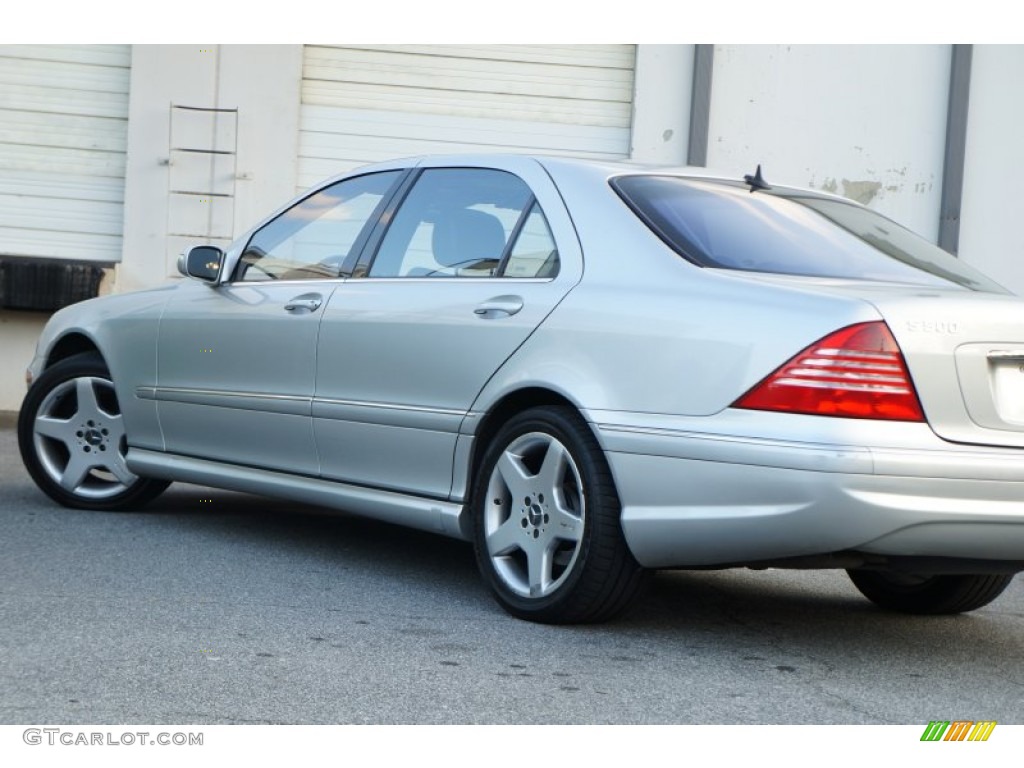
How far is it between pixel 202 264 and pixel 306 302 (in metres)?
0.82

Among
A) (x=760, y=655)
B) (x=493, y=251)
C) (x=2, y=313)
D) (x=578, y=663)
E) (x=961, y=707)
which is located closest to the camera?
(x=961, y=707)

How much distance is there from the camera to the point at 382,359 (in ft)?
17.9

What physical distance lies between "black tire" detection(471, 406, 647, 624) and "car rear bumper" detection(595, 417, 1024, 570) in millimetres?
241

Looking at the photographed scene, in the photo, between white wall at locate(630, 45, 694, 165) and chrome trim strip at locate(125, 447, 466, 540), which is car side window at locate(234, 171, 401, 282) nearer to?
chrome trim strip at locate(125, 447, 466, 540)

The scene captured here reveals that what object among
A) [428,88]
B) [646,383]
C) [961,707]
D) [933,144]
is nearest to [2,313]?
[428,88]

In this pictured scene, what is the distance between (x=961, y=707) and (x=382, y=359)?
2301 mm

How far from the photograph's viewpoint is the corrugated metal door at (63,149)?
39.2 ft

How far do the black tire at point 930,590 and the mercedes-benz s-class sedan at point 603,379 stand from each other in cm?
1

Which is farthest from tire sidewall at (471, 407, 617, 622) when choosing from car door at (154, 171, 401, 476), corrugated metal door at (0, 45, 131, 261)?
corrugated metal door at (0, 45, 131, 261)

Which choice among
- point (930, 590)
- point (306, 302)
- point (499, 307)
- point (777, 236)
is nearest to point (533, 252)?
point (499, 307)

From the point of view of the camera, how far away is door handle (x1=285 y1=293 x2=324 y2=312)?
5.83m

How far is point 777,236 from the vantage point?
492 centimetres

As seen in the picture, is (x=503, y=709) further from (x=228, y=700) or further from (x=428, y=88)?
(x=428, y=88)
